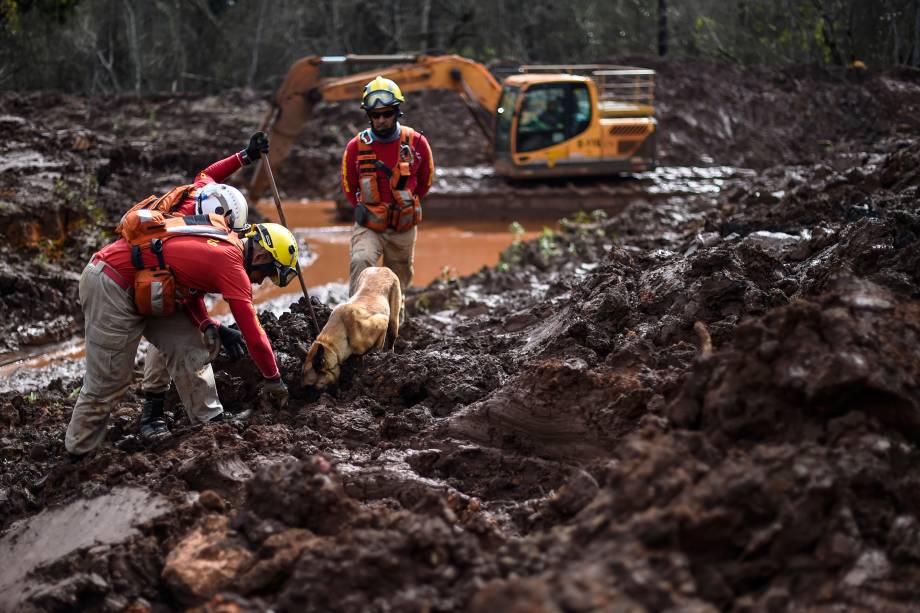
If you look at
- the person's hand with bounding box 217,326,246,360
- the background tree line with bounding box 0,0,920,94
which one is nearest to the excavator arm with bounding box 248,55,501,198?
the person's hand with bounding box 217,326,246,360

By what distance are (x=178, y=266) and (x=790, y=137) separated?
16.9 m

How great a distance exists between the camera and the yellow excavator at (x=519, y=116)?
14547 millimetres

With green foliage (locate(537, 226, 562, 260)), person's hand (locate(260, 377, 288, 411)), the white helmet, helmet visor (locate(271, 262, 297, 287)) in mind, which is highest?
the white helmet

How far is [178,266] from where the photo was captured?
5.27 meters

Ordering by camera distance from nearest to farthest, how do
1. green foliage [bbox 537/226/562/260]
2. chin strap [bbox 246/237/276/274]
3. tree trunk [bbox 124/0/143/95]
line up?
chin strap [bbox 246/237/276/274] < green foliage [bbox 537/226/562/260] < tree trunk [bbox 124/0/143/95]

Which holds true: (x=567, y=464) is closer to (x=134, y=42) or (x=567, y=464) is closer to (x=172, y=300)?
(x=172, y=300)

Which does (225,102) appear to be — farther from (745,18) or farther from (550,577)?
(550,577)

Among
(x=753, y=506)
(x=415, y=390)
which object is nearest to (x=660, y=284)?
(x=415, y=390)

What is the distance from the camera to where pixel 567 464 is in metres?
4.56

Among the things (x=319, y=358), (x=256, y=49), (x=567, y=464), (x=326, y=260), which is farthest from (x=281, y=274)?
(x=256, y=49)

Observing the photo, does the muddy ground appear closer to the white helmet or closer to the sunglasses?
the white helmet

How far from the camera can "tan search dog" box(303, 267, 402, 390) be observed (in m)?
5.84

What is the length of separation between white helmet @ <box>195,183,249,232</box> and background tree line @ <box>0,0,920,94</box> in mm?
17371

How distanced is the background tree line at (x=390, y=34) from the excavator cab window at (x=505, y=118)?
9702 mm
